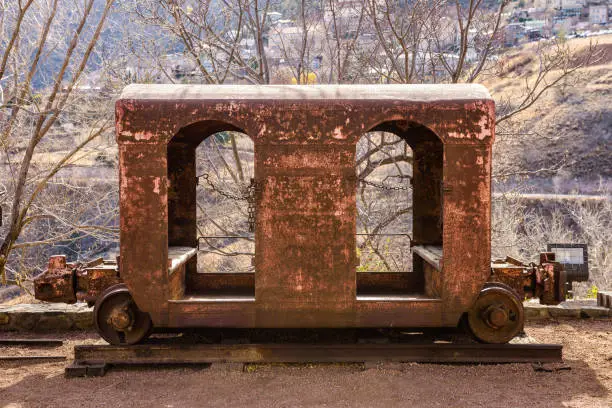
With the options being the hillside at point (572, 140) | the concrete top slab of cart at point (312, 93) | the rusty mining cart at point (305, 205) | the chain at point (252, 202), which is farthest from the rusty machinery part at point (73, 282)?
the hillside at point (572, 140)

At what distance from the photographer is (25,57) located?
1223 cm

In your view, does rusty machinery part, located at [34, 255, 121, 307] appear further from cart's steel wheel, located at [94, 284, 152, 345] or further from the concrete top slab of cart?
the concrete top slab of cart

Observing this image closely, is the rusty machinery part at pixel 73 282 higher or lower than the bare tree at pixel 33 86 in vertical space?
lower

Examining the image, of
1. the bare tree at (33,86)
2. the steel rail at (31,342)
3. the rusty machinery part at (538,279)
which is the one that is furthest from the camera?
the bare tree at (33,86)

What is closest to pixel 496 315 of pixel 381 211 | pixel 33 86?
pixel 33 86

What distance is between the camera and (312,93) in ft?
20.4

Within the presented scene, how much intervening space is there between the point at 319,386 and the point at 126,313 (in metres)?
2.00

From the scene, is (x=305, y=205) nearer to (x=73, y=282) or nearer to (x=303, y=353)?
(x=303, y=353)

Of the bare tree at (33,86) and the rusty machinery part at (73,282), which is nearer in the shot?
the rusty machinery part at (73,282)

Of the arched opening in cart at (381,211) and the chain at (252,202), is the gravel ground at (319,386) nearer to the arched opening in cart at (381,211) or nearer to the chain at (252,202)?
the chain at (252,202)

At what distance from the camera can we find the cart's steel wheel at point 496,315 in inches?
242

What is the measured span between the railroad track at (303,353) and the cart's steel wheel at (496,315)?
0.45 ft

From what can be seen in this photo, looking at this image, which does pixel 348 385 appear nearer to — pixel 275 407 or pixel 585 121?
pixel 275 407

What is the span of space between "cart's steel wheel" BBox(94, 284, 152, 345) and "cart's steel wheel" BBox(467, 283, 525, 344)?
318cm
